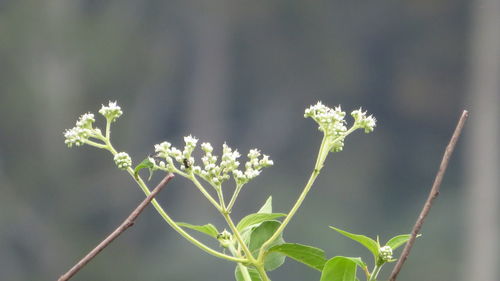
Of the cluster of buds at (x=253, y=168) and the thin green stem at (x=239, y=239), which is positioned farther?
the cluster of buds at (x=253, y=168)

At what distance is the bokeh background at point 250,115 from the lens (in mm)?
13836

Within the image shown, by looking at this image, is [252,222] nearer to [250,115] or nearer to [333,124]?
[333,124]

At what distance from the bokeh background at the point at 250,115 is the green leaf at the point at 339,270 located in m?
11.7

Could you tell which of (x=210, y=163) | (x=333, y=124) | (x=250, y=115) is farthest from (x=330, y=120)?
(x=250, y=115)

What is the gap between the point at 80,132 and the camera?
2.67 feet

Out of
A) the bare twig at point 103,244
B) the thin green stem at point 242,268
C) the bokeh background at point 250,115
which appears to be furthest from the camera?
the bokeh background at point 250,115

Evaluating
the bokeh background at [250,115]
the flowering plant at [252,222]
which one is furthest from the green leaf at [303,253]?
the bokeh background at [250,115]

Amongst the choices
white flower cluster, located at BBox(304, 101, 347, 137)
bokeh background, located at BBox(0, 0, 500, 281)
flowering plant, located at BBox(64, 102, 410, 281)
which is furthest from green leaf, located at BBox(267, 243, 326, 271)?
bokeh background, located at BBox(0, 0, 500, 281)

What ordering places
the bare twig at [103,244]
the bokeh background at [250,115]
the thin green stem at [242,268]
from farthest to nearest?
the bokeh background at [250,115] → the thin green stem at [242,268] → the bare twig at [103,244]

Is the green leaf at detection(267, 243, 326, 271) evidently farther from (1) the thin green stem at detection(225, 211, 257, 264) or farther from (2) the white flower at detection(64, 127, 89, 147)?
(2) the white flower at detection(64, 127, 89, 147)

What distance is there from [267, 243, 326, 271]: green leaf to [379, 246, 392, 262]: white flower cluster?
0.05 meters

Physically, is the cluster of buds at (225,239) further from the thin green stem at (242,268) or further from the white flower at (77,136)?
the white flower at (77,136)

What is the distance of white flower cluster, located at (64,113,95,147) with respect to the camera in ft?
2.66

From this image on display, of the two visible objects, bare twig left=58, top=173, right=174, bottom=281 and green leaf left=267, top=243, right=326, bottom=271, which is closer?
bare twig left=58, top=173, right=174, bottom=281
